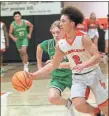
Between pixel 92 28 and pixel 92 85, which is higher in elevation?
pixel 92 28

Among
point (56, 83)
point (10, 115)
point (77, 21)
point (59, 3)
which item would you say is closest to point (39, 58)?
point (56, 83)

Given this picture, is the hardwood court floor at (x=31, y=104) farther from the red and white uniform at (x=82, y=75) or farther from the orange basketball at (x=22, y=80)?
the red and white uniform at (x=82, y=75)

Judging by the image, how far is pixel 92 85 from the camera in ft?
13.4

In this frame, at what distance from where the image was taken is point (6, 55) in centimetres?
1411

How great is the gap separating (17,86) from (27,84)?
0.46ft

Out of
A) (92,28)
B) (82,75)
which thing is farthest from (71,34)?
(92,28)

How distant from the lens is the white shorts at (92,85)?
4.07 metres

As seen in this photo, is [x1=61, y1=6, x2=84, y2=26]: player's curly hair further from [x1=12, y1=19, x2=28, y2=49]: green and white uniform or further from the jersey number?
[x1=12, y1=19, x2=28, y2=49]: green and white uniform

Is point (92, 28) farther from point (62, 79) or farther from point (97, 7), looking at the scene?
point (62, 79)

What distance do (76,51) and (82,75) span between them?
1.01 ft

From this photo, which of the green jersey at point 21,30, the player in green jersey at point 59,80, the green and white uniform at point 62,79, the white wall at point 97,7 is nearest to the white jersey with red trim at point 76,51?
the player in green jersey at point 59,80

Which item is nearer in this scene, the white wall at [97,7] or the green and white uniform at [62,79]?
the green and white uniform at [62,79]

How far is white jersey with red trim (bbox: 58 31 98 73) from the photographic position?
13.3ft

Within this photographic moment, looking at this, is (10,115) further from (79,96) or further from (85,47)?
(85,47)
